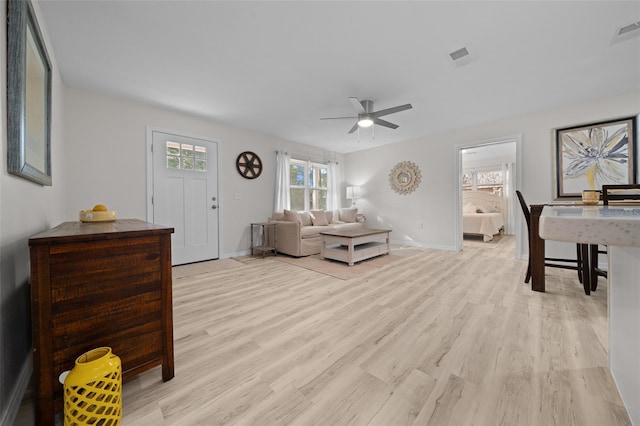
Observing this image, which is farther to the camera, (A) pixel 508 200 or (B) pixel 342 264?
Result: (A) pixel 508 200

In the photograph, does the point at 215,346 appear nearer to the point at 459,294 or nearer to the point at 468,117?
the point at 459,294

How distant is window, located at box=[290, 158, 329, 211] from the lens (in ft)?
17.8

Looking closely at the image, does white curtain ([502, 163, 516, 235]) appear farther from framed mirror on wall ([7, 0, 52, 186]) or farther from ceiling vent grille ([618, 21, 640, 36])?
framed mirror on wall ([7, 0, 52, 186])

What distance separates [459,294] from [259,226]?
3438 millimetres

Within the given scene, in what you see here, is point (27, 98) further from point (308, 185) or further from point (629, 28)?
point (308, 185)

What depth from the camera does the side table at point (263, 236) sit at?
4.32 m

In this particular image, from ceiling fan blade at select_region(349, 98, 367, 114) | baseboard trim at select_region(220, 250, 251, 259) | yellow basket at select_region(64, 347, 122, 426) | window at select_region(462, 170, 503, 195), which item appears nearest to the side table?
baseboard trim at select_region(220, 250, 251, 259)

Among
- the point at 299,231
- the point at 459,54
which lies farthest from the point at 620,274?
the point at 299,231

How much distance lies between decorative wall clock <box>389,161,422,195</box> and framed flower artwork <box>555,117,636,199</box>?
2126mm

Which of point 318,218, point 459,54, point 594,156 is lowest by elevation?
point 318,218

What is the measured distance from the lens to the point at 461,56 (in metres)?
2.31

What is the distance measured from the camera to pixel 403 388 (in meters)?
1.15

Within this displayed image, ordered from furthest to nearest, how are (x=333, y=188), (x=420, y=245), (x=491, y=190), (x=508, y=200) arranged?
1. (x=491, y=190)
2. (x=508, y=200)
3. (x=333, y=188)
4. (x=420, y=245)

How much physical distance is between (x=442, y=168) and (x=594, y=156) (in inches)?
77.5
